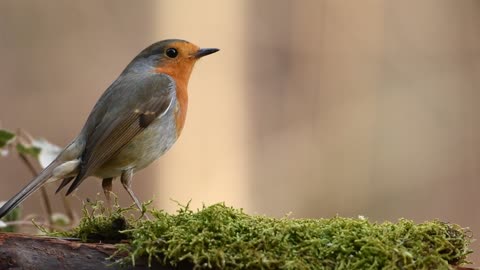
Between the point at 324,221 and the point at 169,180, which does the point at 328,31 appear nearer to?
the point at 169,180

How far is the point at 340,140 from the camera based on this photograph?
839 centimetres

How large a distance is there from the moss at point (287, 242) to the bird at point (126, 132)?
3.20 feet

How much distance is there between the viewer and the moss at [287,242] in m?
2.38

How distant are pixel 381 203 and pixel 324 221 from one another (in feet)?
19.1

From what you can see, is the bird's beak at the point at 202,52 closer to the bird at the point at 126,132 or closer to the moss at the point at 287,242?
the bird at the point at 126,132

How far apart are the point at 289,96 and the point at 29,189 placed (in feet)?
17.8

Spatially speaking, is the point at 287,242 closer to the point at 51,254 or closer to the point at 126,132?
the point at 51,254

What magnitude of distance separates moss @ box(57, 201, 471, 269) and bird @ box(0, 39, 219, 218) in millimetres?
977

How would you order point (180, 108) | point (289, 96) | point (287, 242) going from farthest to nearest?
point (289, 96) < point (180, 108) < point (287, 242)

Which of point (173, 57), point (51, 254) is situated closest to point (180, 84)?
point (173, 57)

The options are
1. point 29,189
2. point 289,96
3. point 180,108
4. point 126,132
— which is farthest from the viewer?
point 289,96

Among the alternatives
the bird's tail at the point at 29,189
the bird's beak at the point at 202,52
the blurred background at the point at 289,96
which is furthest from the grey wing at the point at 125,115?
the blurred background at the point at 289,96

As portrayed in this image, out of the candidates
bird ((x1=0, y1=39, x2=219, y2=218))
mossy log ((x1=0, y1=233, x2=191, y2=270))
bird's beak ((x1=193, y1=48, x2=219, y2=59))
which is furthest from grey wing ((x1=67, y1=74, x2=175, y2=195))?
mossy log ((x1=0, y1=233, x2=191, y2=270))

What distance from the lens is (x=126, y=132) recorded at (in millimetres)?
3689
